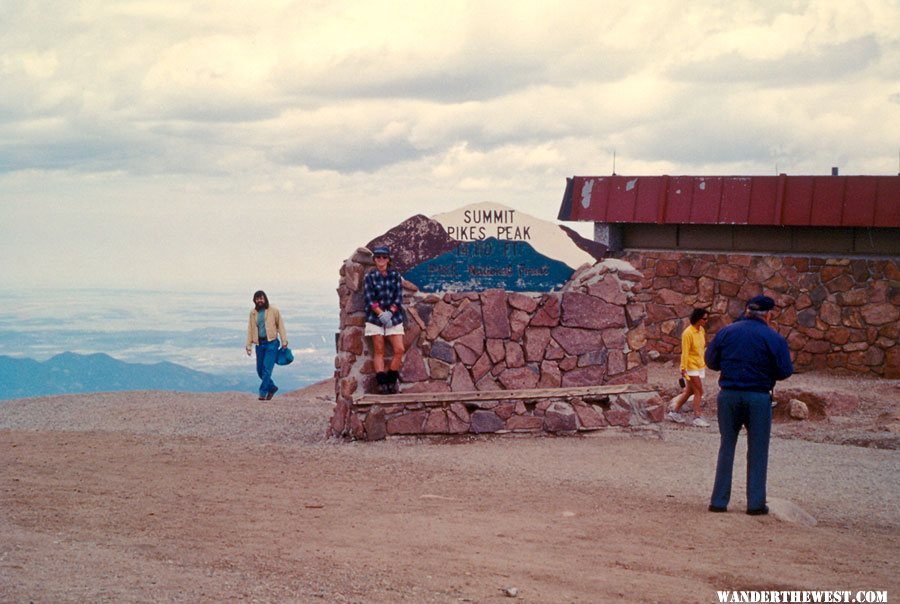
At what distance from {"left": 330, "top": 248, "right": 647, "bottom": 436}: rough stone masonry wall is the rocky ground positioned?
0.74 m

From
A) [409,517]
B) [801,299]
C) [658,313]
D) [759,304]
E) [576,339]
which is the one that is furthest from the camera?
[658,313]

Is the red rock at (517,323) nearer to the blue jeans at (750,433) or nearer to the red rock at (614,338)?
the red rock at (614,338)

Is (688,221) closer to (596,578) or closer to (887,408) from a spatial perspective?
(887,408)

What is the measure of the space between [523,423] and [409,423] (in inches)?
53.9

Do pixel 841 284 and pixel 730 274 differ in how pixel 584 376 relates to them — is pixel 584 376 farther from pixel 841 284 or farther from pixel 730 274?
pixel 841 284

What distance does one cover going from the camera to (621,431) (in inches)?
542

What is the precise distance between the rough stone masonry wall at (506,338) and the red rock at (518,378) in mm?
12

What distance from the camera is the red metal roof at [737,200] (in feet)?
65.5

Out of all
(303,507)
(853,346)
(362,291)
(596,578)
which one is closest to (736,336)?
(596,578)

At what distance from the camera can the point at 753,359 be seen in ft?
30.3

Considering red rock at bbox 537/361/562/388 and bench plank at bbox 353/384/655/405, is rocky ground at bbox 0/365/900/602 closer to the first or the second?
bench plank at bbox 353/384/655/405

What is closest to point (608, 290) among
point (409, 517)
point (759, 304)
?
point (759, 304)

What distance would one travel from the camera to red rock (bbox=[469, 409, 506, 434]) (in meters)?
13.4

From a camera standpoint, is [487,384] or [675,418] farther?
[675,418]
